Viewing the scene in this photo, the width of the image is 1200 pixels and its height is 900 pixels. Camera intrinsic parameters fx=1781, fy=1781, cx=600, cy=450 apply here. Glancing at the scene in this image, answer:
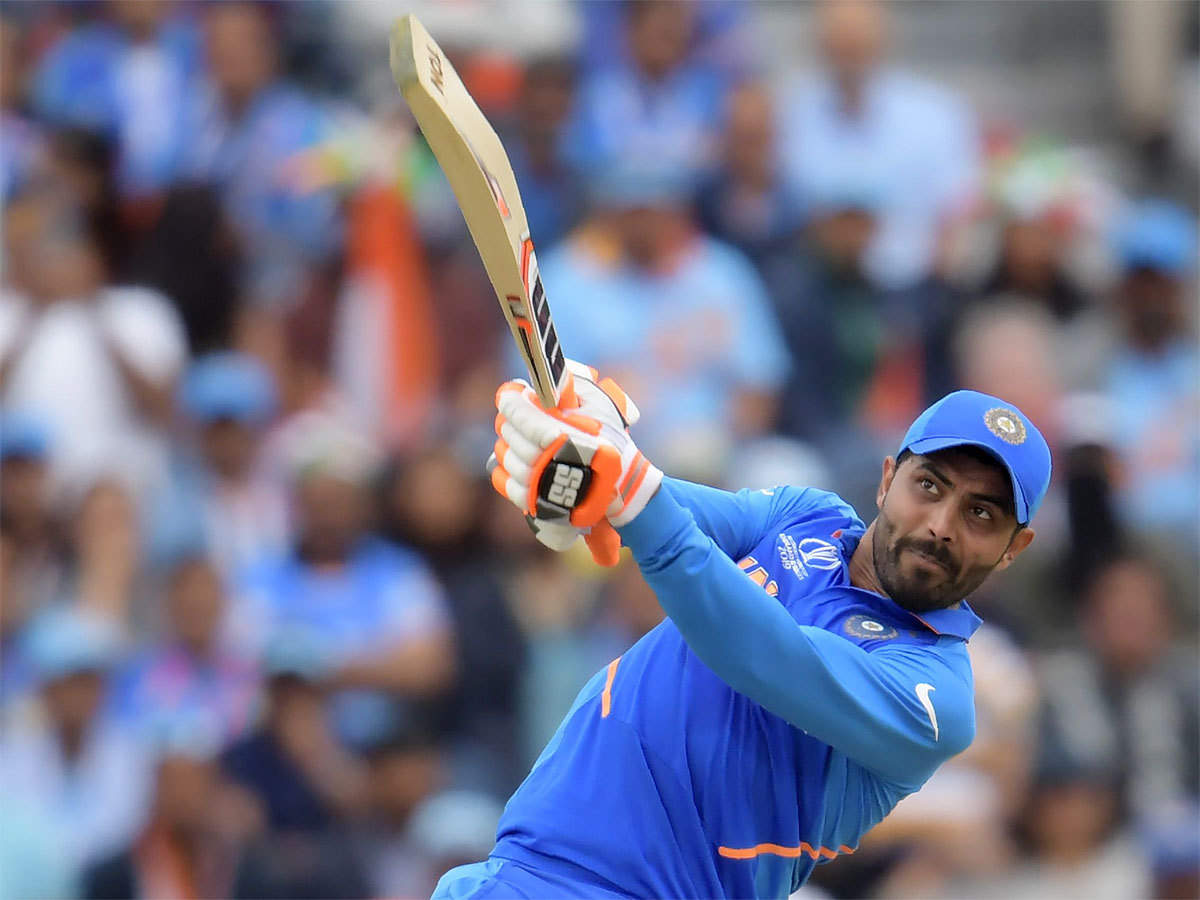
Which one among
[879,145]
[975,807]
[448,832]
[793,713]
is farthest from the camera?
[879,145]

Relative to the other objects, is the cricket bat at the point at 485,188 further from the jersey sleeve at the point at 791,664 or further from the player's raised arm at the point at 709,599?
the jersey sleeve at the point at 791,664

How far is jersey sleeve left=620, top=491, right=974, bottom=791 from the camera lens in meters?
3.21

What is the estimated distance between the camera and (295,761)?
682 centimetres

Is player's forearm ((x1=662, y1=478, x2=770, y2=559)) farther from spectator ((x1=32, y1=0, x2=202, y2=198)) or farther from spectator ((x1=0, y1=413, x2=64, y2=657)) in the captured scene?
spectator ((x1=32, y1=0, x2=202, y2=198))

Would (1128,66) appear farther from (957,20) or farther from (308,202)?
(308,202)

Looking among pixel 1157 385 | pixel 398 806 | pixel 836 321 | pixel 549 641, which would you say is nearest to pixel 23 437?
pixel 398 806

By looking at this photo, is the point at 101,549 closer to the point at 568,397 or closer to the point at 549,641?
the point at 549,641

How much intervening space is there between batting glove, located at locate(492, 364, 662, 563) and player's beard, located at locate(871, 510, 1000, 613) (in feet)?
2.21

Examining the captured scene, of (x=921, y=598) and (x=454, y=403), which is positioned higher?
(x=921, y=598)

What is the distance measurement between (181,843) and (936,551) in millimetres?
4049

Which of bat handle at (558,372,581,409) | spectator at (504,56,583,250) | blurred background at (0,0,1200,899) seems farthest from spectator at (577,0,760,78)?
bat handle at (558,372,581,409)

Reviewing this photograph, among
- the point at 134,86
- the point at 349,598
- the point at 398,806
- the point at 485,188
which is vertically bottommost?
the point at 398,806

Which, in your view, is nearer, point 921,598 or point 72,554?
point 921,598

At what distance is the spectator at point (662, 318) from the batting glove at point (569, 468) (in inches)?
173
